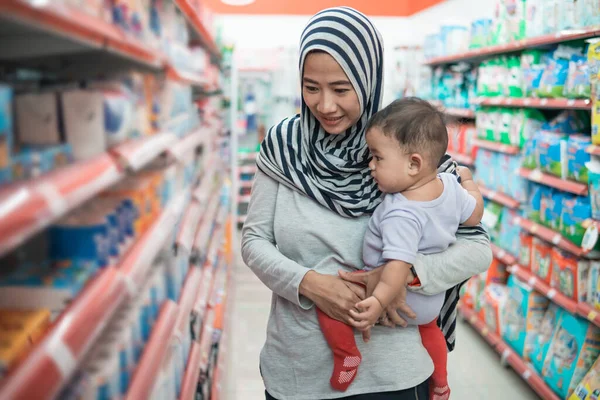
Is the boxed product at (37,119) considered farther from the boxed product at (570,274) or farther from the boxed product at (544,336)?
the boxed product at (544,336)

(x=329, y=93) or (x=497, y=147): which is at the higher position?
(x=329, y=93)

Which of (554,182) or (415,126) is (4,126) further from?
(554,182)

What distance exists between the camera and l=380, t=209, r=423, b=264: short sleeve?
4.65ft

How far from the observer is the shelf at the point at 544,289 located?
121 inches

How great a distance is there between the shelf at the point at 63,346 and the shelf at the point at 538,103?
2.74 meters

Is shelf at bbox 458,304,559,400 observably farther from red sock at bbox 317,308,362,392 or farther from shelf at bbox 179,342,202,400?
red sock at bbox 317,308,362,392

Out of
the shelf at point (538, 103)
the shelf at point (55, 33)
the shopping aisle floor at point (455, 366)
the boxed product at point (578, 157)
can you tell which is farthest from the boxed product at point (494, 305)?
the shelf at point (55, 33)

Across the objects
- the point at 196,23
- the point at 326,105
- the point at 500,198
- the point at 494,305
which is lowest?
the point at 494,305

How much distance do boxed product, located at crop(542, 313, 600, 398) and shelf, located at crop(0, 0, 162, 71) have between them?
2.70 meters

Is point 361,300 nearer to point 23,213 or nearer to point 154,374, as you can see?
point 154,374

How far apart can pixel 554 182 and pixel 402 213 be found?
2.22 m

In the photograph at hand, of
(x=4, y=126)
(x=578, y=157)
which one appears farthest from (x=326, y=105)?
(x=578, y=157)

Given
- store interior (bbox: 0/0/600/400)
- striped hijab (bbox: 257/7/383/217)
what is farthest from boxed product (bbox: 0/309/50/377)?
striped hijab (bbox: 257/7/383/217)

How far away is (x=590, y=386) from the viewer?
109 inches
